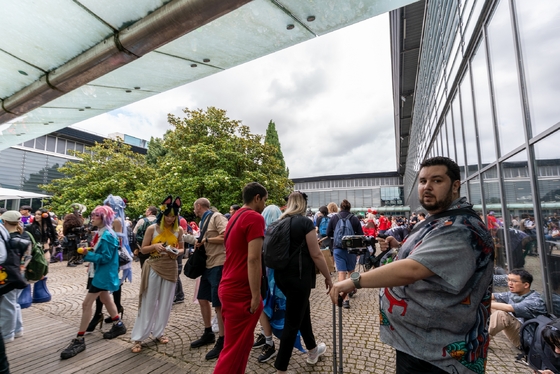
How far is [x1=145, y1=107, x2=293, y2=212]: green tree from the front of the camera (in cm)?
1719

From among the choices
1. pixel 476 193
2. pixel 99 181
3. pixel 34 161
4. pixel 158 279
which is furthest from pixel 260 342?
pixel 34 161

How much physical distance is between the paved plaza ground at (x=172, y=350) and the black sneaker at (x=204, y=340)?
0.08 meters

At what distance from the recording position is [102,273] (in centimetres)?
395

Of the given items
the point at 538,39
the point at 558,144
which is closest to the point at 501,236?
the point at 558,144

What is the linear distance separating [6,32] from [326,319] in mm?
5267

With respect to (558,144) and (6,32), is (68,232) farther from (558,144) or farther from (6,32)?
(558,144)

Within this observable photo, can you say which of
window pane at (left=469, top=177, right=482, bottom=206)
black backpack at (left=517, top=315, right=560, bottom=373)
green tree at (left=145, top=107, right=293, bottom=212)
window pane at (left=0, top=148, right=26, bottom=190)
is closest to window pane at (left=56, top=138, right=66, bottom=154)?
window pane at (left=0, top=148, right=26, bottom=190)

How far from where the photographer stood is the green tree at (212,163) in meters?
17.2

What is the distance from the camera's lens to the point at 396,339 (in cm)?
163

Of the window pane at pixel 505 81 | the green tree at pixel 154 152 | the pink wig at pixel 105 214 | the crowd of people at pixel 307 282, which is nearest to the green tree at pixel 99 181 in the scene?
the green tree at pixel 154 152

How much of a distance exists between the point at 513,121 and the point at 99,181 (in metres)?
24.4

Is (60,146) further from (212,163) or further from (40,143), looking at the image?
(212,163)

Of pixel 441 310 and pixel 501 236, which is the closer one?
pixel 441 310

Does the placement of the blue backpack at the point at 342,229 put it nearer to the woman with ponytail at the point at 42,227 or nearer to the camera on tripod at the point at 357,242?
the camera on tripod at the point at 357,242
